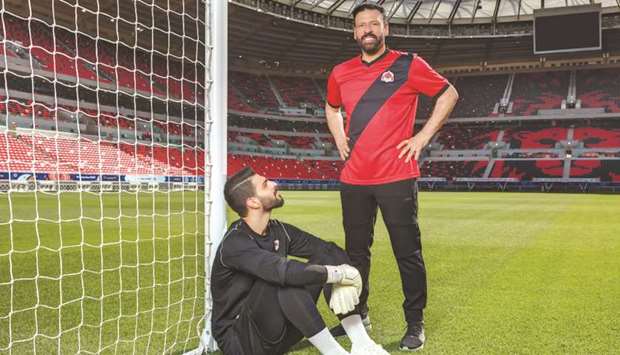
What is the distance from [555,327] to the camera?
3.36 meters

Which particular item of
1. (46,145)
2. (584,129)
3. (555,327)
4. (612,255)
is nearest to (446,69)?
(584,129)

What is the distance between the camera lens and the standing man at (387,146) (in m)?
3.04

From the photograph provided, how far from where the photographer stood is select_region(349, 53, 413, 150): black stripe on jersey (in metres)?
3.11

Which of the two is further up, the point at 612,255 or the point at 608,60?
the point at 608,60

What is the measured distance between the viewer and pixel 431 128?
311 cm

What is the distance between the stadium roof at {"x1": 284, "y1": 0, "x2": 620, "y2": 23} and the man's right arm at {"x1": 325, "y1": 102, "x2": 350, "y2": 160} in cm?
2691

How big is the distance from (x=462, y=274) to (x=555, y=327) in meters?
1.96

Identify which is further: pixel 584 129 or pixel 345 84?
pixel 584 129

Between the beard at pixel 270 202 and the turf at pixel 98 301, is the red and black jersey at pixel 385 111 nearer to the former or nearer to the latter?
the beard at pixel 270 202

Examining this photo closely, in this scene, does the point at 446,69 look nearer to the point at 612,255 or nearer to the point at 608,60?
the point at 608,60

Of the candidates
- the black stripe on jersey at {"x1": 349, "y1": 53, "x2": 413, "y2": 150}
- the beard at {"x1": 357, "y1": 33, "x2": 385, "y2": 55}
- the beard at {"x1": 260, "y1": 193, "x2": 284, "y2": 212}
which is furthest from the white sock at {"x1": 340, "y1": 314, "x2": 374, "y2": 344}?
the beard at {"x1": 357, "y1": 33, "x2": 385, "y2": 55}

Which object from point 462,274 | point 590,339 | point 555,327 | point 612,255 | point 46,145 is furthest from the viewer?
point 46,145

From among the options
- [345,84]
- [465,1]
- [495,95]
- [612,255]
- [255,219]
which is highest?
[465,1]

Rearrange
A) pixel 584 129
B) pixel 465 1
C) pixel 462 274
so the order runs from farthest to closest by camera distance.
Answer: pixel 584 129 < pixel 465 1 < pixel 462 274
